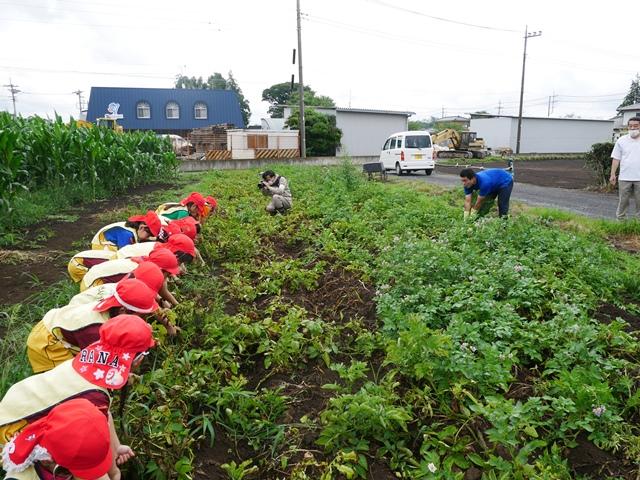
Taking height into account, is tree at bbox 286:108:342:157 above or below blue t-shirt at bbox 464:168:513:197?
above

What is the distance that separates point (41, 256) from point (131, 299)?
381 centimetres

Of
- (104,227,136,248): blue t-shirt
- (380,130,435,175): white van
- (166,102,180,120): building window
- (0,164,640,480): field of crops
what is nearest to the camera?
(0,164,640,480): field of crops

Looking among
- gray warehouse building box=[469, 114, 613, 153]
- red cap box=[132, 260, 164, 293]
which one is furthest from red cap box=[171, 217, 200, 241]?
gray warehouse building box=[469, 114, 613, 153]

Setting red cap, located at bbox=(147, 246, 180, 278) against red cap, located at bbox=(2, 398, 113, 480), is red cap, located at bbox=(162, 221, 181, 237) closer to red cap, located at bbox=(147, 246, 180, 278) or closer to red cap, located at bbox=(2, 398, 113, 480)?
red cap, located at bbox=(147, 246, 180, 278)

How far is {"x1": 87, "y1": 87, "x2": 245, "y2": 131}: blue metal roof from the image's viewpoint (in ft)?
132

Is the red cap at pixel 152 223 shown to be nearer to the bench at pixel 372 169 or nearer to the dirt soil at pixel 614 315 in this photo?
the dirt soil at pixel 614 315

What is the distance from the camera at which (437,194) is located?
38.5 feet

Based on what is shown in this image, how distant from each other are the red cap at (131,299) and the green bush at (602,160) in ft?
48.0

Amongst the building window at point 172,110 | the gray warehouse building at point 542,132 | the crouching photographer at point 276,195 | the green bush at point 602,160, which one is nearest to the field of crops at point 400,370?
the crouching photographer at point 276,195

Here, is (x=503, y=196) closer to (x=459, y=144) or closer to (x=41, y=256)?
(x=41, y=256)

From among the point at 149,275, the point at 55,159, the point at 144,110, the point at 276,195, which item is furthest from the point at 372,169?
the point at 144,110

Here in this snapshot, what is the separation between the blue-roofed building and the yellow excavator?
20.5 metres

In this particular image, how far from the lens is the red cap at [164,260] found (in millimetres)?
3765

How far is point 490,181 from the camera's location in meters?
6.94
